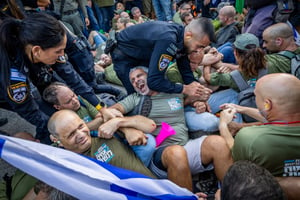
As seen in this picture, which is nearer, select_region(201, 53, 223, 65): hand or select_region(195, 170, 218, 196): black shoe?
select_region(195, 170, 218, 196): black shoe

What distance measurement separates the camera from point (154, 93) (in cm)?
224

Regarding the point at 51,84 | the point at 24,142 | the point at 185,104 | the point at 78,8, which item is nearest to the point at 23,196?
the point at 24,142

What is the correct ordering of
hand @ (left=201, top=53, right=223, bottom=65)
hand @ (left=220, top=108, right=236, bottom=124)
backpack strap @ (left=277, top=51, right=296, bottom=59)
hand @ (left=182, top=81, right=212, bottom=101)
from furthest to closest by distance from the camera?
hand @ (left=201, top=53, right=223, bottom=65), backpack strap @ (left=277, top=51, right=296, bottom=59), hand @ (left=182, top=81, right=212, bottom=101), hand @ (left=220, top=108, right=236, bottom=124)

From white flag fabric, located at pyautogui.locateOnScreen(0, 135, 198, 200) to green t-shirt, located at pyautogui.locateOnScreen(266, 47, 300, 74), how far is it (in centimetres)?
160

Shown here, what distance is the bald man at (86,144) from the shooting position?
1.76 metres

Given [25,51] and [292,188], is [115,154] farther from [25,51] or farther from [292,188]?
[292,188]

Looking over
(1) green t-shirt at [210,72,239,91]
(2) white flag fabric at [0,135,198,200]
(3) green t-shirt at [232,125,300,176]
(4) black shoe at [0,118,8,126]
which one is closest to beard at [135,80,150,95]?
(1) green t-shirt at [210,72,239,91]

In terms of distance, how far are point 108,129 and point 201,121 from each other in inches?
30.8

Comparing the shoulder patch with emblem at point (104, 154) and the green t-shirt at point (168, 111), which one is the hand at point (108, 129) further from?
the green t-shirt at point (168, 111)

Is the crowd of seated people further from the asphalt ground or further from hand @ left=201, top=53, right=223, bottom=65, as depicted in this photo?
the asphalt ground

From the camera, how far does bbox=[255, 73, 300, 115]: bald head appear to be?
131 centimetres

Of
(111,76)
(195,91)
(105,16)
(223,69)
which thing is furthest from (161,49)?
(105,16)

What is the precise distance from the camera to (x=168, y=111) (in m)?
2.15

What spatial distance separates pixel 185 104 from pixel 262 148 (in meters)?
1.13
